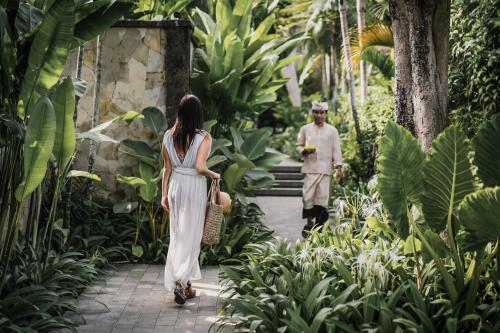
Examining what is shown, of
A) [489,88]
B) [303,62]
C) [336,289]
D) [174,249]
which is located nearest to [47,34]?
[174,249]

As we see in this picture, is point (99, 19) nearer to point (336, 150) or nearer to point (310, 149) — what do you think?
point (310, 149)

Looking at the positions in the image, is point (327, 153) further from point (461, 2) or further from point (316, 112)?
point (461, 2)

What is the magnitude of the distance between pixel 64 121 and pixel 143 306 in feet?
5.60

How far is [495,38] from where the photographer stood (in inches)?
277

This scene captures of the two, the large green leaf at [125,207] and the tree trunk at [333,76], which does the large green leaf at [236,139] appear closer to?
the large green leaf at [125,207]

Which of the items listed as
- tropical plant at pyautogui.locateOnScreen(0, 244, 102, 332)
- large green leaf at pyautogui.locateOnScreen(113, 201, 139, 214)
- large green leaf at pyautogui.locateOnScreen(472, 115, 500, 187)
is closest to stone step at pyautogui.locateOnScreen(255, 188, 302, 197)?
large green leaf at pyautogui.locateOnScreen(113, 201, 139, 214)

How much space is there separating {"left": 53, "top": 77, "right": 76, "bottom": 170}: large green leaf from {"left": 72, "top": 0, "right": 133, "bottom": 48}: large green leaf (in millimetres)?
490

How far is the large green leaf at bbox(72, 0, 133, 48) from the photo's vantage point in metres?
6.23

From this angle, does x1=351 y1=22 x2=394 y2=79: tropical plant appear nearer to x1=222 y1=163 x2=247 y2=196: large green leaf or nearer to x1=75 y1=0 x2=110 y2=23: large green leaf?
x1=222 y1=163 x2=247 y2=196: large green leaf

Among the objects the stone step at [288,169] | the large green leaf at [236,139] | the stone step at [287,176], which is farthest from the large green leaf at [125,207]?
the stone step at [288,169]

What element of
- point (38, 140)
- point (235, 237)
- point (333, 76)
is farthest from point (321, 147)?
point (333, 76)

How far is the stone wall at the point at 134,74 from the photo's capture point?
8938 mm

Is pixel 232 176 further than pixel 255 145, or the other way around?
pixel 255 145

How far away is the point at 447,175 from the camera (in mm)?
5258
